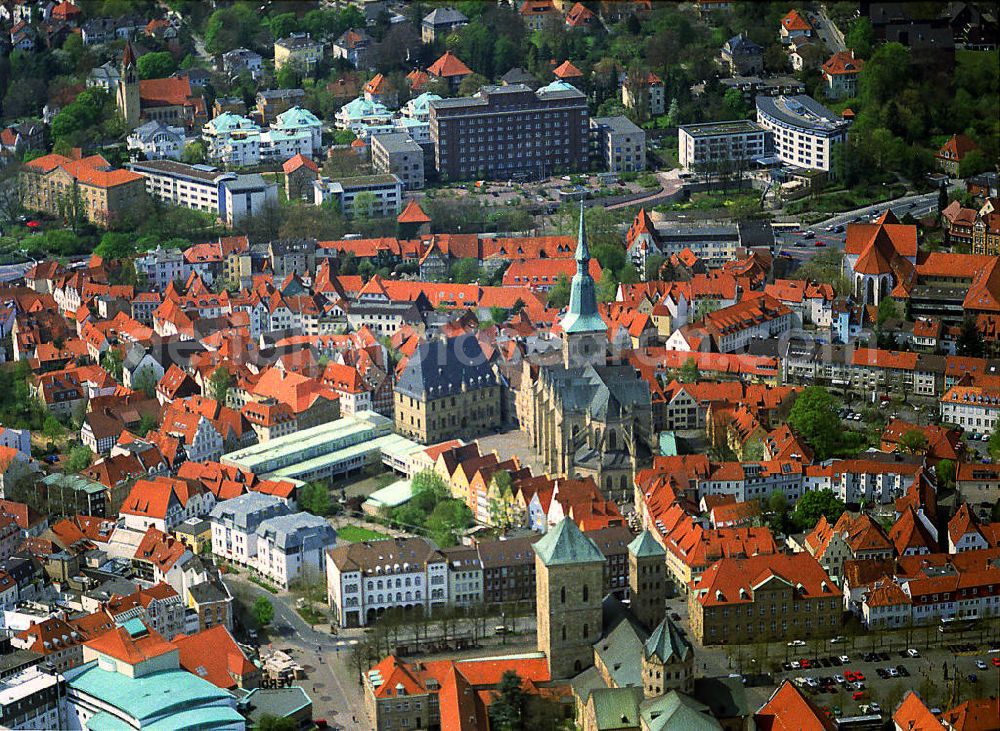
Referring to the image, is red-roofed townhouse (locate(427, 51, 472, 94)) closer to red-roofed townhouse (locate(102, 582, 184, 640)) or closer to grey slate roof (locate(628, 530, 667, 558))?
red-roofed townhouse (locate(102, 582, 184, 640))

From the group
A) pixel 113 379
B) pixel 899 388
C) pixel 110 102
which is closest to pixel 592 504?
pixel 899 388

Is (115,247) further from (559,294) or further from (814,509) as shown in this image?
(814,509)

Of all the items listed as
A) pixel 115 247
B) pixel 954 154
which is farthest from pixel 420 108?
pixel 954 154

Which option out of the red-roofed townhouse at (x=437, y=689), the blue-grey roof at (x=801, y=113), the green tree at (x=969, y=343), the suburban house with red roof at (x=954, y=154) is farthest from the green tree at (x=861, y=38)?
the red-roofed townhouse at (x=437, y=689)

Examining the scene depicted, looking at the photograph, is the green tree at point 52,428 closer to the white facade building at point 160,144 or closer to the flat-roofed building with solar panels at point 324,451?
the flat-roofed building with solar panels at point 324,451

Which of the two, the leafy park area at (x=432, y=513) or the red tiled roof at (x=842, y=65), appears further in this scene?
the red tiled roof at (x=842, y=65)

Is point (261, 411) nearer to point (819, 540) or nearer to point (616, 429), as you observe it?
point (616, 429)
